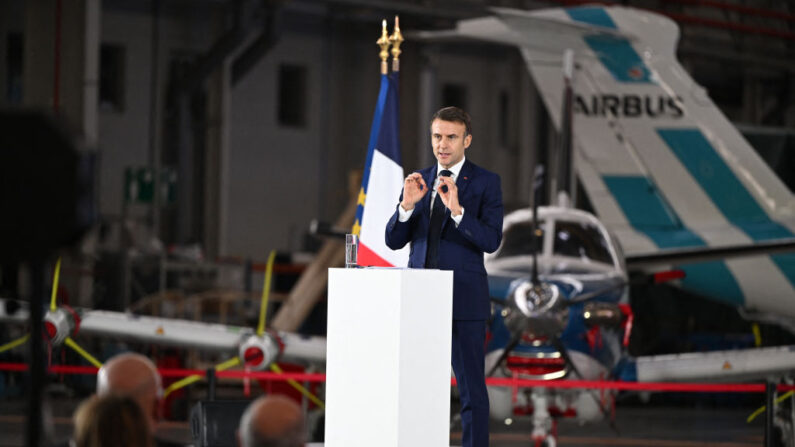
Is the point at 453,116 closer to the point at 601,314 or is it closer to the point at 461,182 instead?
the point at 461,182

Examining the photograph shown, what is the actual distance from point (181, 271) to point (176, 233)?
1.50 m

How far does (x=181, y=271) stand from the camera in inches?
675

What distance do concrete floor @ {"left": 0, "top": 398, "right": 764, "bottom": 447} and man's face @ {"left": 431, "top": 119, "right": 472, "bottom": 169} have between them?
4.87 metres

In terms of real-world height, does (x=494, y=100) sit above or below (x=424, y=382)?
above

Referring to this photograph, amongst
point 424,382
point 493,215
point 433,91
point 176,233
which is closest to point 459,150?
point 493,215

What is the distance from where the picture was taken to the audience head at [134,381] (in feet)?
9.48

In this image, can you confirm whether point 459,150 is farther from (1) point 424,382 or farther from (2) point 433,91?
(2) point 433,91

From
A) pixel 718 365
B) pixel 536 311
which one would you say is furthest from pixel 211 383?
pixel 718 365

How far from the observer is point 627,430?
11.4 m

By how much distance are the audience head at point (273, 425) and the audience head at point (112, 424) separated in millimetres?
221

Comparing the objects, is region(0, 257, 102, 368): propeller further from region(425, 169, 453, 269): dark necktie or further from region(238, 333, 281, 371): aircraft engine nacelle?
region(425, 169, 453, 269): dark necktie

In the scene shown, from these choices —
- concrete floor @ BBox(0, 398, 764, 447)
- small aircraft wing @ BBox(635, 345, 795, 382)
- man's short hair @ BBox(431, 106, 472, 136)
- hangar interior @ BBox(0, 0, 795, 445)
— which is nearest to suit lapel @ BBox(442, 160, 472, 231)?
man's short hair @ BBox(431, 106, 472, 136)

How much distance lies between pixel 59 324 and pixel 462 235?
16.6ft

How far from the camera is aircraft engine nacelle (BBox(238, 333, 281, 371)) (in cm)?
912
